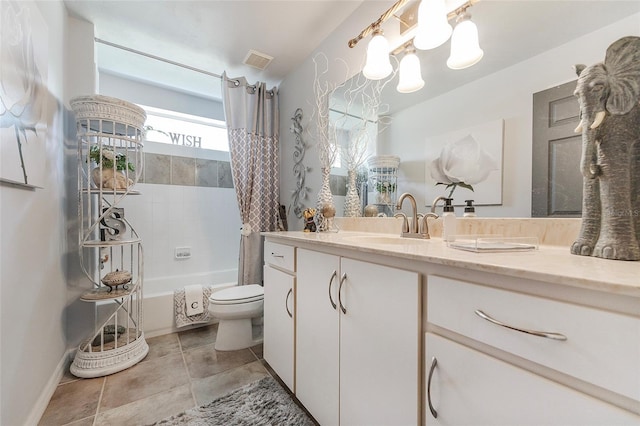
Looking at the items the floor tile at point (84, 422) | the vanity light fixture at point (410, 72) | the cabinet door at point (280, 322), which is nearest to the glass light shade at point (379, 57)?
the vanity light fixture at point (410, 72)

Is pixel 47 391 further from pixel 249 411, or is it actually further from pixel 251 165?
pixel 251 165

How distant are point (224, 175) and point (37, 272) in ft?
6.56

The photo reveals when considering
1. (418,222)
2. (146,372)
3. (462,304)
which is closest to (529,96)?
(418,222)

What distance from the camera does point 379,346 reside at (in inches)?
33.9

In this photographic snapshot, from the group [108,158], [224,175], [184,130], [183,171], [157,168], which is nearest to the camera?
[108,158]

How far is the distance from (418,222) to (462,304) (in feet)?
2.46

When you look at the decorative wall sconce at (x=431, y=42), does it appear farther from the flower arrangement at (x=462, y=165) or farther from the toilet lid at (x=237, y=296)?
the toilet lid at (x=237, y=296)

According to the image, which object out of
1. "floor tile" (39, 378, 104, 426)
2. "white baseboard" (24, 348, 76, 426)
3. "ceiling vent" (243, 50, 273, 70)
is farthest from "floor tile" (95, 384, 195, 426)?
"ceiling vent" (243, 50, 273, 70)

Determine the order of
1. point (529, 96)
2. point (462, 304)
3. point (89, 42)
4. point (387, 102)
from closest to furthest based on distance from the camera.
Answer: point (462, 304)
point (529, 96)
point (387, 102)
point (89, 42)

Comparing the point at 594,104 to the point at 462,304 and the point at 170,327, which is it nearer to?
the point at 462,304

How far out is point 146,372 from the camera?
167cm

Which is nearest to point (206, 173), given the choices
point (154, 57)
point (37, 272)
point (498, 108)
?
point (154, 57)

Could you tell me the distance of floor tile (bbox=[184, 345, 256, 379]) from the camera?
5.52 feet

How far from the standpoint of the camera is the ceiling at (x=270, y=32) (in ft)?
3.13
